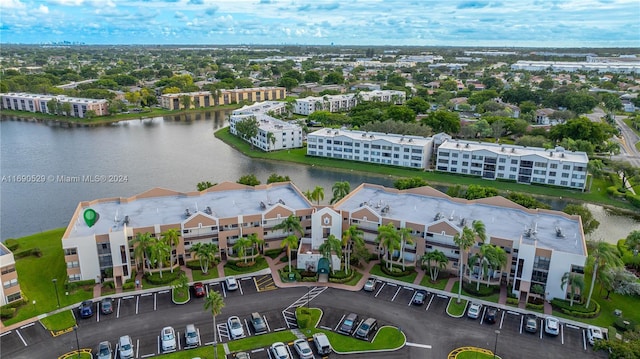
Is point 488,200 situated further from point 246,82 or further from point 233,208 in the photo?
point 246,82

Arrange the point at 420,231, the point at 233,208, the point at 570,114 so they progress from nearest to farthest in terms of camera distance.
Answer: the point at 420,231
the point at 233,208
the point at 570,114

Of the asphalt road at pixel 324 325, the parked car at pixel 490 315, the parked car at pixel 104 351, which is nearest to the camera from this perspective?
the parked car at pixel 104 351

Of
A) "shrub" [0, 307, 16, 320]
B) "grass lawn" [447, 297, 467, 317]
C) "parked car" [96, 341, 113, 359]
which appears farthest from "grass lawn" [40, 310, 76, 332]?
A: "grass lawn" [447, 297, 467, 317]

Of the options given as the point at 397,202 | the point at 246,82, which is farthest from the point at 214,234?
the point at 246,82

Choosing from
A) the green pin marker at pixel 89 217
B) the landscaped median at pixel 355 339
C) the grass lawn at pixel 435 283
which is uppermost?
the green pin marker at pixel 89 217

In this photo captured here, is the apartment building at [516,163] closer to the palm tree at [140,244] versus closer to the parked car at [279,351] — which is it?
the palm tree at [140,244]

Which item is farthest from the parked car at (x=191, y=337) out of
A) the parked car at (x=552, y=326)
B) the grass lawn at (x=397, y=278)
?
the parked car at (x=552, y=326)

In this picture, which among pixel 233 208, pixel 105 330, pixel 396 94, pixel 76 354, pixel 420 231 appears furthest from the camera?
pixel 396 94
